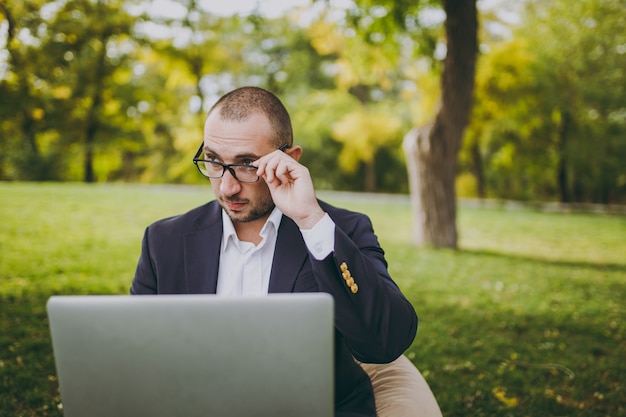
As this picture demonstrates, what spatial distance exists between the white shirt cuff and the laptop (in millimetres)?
580

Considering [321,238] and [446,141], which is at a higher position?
[446,141]

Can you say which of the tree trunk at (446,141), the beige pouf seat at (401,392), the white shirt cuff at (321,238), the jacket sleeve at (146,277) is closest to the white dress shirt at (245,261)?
the jacket sleeve at (146,277)

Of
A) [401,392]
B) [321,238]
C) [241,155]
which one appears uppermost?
[241,155]

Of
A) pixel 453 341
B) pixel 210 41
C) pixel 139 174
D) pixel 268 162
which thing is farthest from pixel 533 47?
pixel 139 174

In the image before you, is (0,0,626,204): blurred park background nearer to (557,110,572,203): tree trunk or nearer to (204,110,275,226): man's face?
(557,110,572,203): tree trunk

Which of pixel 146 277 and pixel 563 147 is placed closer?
pixel 146 277

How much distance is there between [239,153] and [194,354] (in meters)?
1.05

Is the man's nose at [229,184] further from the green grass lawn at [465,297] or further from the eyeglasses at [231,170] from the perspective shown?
the green grass lawn at [465,297]

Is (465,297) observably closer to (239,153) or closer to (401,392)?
(401,392)

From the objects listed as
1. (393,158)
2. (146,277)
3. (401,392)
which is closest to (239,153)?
(146,277)

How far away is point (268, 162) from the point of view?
191cm

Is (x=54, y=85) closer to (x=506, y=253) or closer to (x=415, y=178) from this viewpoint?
(x=415, y=178)

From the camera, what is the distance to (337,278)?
5.96ft

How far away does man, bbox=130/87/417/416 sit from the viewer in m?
1.83
